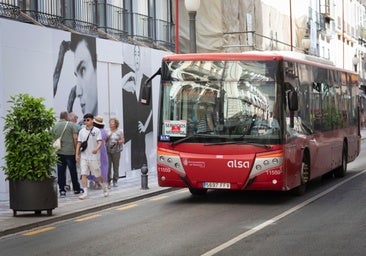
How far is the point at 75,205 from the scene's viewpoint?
592 inches

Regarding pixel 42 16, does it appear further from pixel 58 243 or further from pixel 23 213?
pixel 58 243

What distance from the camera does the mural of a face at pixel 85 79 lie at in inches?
777

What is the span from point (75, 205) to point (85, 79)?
5784 mm

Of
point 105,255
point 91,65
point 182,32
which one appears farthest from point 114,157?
point 182,32

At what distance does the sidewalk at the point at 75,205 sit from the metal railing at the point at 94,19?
436 cm

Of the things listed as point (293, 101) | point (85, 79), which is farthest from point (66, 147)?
point (293, 101)

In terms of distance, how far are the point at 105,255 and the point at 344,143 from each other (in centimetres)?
1245

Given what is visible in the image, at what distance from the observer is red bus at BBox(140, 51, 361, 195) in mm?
14133

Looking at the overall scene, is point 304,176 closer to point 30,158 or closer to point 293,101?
point 293,101

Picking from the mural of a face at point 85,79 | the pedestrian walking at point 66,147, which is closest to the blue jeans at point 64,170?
the pedestrian walking at point 66,147

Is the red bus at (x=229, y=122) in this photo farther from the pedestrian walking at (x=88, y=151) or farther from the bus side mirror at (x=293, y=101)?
the pedestrian walking at (x=88, y=151)

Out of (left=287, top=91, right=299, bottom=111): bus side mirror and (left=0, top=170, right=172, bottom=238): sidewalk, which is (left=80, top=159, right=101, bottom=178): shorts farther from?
(left=287, top=91, right=299, bottom=111): bus side mirror

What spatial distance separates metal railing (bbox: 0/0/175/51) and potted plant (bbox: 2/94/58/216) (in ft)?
14.9

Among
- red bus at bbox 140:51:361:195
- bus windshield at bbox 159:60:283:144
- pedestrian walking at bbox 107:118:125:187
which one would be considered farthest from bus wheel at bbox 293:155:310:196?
pedestrian walking at bbox 107:118:125:187
